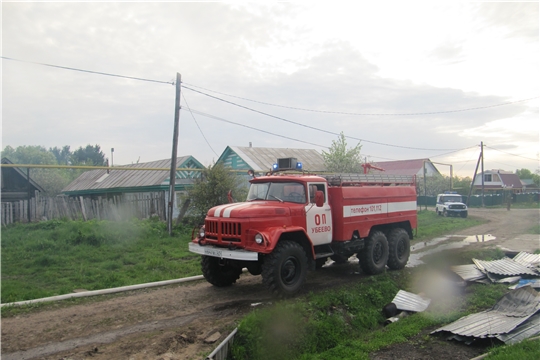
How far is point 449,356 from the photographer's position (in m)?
5.97

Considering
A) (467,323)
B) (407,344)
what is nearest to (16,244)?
(407,344)

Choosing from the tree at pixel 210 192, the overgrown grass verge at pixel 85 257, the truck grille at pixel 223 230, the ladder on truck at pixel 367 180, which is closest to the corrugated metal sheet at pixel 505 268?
the ladder on truck at pixel 367 180

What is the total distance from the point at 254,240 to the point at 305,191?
6.29ft

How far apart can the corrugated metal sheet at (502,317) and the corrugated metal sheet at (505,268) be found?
6.79ft

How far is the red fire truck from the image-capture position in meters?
7.62

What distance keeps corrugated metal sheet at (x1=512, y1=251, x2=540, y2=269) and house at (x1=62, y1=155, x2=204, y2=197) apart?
13.3 metres

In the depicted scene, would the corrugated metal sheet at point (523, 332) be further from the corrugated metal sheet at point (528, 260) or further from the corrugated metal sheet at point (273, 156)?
the corrugated metal sheet at point (273, 156)

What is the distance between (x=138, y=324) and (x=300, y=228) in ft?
11.4

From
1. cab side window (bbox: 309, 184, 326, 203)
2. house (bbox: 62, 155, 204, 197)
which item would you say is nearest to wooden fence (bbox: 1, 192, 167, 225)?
house (bbox: 62, 155, 204, 197)

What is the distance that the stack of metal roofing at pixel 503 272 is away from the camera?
31.7 feet

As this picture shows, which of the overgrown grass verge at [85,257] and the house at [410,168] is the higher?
the house at [410,168]

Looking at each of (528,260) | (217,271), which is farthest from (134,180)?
(528,260)

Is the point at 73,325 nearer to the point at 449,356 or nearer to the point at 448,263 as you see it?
the point at 449,356

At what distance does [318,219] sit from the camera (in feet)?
29.2
